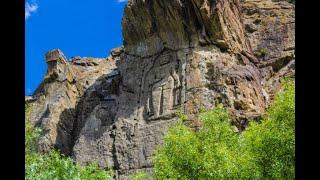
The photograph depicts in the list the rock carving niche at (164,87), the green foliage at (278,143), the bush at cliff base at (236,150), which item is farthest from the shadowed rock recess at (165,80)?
the green foliage at (278,143)

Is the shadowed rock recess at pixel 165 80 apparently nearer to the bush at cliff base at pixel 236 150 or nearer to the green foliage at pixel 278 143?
the bush at cliff base at pixel 236 150

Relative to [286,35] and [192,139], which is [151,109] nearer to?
[286,35]

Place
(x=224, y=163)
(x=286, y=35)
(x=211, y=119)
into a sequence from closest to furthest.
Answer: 1. (x=224, y=163)
2. (x=211, y=119)
3. (x=286, y=35)

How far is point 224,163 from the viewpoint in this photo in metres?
20.7

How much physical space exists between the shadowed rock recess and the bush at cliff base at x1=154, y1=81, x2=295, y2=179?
950 cm

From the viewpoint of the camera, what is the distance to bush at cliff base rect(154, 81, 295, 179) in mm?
18109

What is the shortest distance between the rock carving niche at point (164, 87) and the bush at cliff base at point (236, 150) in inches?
433

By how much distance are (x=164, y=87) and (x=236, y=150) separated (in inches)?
598

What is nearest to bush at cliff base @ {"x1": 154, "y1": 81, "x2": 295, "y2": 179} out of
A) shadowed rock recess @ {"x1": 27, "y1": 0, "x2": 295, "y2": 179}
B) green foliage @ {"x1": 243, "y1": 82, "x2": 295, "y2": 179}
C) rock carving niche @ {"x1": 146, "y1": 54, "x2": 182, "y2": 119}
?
green foliage @ {"x1": 243, "y1": 82, "x2": 295, "y2": 179}

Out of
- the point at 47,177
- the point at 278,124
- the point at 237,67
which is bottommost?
the point at 47,177

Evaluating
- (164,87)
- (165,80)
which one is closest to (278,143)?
(164,87)
